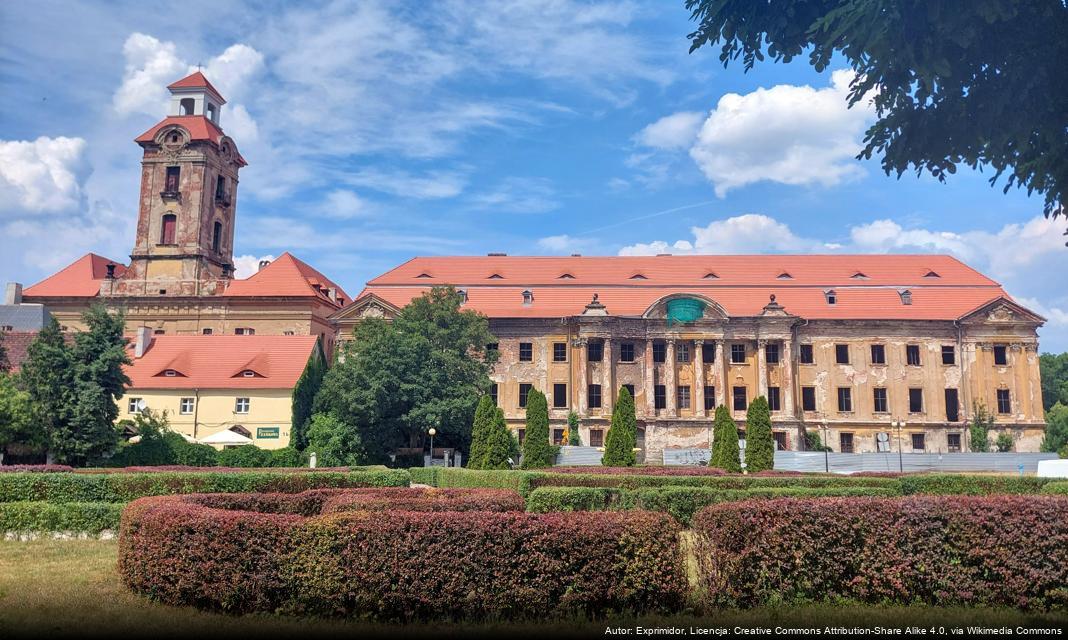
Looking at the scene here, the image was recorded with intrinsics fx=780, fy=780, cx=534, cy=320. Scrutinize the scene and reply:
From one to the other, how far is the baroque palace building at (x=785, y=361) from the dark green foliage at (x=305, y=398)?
6249mm

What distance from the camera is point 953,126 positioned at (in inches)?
434

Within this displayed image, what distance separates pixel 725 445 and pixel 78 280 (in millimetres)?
51806

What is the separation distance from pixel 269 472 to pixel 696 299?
36495 mm

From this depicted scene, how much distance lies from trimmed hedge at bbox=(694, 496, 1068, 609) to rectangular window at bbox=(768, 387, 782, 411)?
4465 cm

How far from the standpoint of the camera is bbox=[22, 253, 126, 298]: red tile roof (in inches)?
2302

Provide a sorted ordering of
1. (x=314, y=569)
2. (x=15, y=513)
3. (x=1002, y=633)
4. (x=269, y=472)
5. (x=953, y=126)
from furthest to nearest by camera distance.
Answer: (x=269, y=472), (x=15, y=513), (x=953, y=126), (x=314, y=569), (x=1002, y=633)

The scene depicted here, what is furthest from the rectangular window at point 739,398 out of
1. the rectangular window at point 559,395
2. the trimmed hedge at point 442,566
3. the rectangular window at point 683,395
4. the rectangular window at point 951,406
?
the trimmed hedge at point 442,566

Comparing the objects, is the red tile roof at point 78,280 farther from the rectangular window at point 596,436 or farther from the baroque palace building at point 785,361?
the rectangular window at point 596,436

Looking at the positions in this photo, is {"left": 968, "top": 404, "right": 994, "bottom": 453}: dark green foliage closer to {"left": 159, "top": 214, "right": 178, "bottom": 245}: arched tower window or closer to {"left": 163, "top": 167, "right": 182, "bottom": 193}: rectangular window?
{"left": 159, "top": 214, "right": 178, "bottom": 245}: arched tower window

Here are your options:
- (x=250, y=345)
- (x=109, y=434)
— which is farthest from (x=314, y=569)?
(x=250, y=345)

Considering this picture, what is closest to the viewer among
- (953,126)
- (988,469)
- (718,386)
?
(953,126)

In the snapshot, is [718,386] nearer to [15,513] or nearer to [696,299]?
[696,299]

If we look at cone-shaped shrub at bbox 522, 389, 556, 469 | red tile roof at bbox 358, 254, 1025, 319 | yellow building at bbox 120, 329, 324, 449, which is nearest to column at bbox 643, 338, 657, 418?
red tile roof at bbox 358, 254, 1025, 319

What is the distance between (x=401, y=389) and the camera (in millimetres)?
39969
